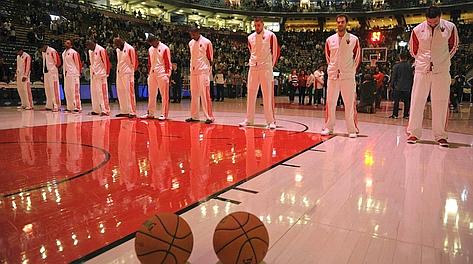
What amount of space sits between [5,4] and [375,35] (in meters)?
20.2

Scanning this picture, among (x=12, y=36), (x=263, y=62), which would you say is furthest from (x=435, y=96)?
(x=12, y=36)

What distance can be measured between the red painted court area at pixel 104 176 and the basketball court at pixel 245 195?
1 centimetres

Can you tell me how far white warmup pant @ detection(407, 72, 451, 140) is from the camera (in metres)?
5.77

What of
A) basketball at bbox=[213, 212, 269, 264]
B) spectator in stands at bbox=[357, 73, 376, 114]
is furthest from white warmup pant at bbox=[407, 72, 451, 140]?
spectator in stands at bbox=[357, 73, 376, 114]

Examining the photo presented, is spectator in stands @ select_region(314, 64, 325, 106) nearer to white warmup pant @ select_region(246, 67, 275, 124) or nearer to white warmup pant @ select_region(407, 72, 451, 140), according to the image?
white warmup pant @ select_region(246, 67, 275, 124)

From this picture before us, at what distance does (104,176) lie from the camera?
3.66 meters

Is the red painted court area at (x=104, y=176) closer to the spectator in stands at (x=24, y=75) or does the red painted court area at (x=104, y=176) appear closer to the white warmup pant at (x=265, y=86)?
the white warmup pant at (x=265, y=86)

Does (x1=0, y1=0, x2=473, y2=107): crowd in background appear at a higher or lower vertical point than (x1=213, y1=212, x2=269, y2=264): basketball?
higher

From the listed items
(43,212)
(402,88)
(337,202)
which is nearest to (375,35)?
(402,88)

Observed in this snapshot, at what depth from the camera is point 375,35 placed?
770 inches

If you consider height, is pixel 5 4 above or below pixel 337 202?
above

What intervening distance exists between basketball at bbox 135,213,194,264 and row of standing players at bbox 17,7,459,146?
209 inches

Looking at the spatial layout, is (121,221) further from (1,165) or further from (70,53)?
(70,53)

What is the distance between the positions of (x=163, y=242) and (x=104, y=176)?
211cm
